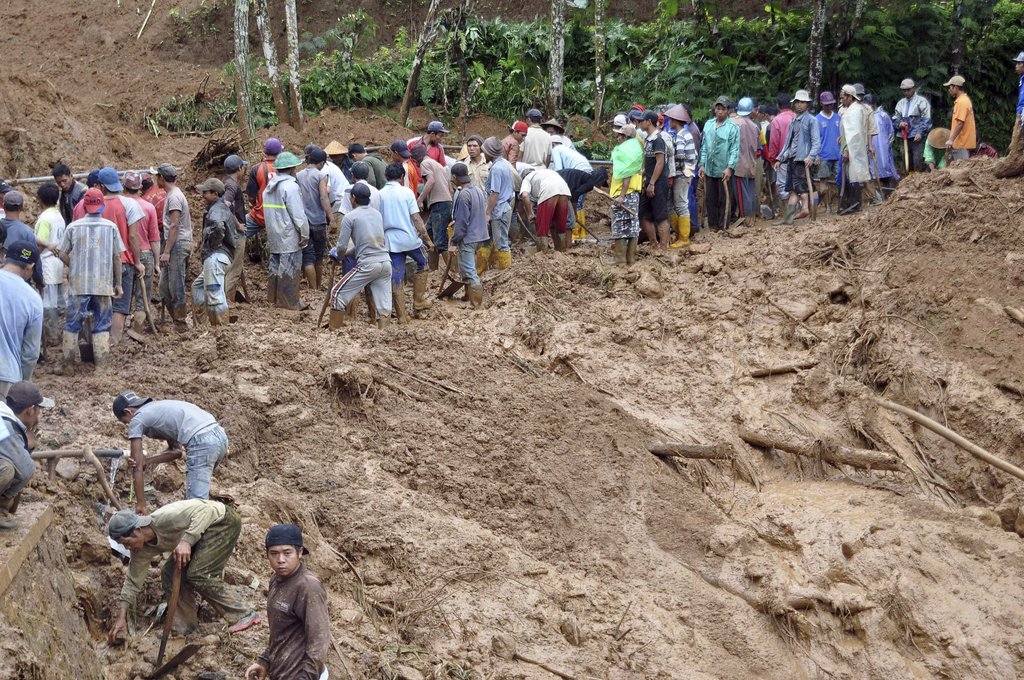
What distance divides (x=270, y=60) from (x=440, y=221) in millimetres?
6736

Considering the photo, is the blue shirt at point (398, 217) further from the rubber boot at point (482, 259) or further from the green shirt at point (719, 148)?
the green shirt at point (719, 148)

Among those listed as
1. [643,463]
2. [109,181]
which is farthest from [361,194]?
[643,463]

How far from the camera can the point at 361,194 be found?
1162 centimetres

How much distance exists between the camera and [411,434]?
10195mm

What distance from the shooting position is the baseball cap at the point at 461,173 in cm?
1275

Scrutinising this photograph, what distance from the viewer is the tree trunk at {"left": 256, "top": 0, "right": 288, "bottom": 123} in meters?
18.6

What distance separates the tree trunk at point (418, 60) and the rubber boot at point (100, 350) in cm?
1040

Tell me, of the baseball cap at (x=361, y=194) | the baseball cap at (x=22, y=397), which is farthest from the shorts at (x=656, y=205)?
the baseball cap at (x=22, y=397)

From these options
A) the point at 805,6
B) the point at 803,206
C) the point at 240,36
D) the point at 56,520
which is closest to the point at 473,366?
the point at 56,520

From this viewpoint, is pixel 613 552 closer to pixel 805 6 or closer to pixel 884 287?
pixel 884 287

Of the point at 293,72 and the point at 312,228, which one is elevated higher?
the point at 293,72

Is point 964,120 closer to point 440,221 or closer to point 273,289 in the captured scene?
point 440,221

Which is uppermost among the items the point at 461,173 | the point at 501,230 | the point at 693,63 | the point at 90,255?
the point at 693,63

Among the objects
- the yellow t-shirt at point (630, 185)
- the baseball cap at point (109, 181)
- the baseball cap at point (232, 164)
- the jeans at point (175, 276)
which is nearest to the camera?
the baseball cap at point (109, 181)
